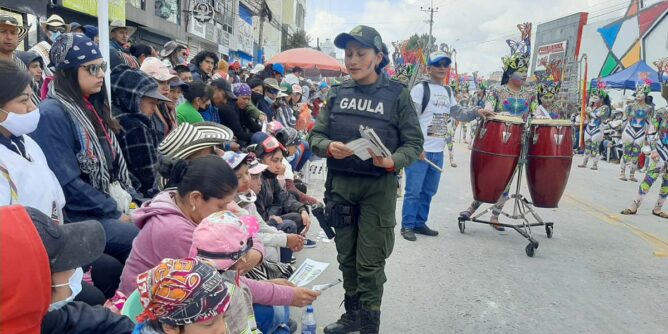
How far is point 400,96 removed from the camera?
3504 millimetres

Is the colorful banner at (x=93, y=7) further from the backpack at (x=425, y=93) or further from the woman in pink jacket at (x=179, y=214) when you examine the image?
the woman in pink jacket at (x=179, y=214)

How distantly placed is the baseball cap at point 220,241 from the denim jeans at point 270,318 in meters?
0.67

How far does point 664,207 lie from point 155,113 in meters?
8.89

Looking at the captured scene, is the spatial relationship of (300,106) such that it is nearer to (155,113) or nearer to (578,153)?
(155,113)

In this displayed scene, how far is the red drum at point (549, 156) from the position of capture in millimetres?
5891

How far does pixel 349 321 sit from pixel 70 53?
2.60 meters

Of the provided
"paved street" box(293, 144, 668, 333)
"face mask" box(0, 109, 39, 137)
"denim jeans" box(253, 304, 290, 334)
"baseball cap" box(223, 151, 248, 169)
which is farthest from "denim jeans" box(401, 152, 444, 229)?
"face mask" box(0, 109, 39, 137)

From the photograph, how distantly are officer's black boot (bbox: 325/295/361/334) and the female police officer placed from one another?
13 mm

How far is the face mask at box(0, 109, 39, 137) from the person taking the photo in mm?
2471

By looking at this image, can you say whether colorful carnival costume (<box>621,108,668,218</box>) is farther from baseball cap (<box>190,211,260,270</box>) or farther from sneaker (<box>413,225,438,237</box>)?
baseball cap (<box>190,211,260,270</box>)

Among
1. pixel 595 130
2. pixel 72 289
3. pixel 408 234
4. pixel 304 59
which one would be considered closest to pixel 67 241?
Answer: pixel 72 289

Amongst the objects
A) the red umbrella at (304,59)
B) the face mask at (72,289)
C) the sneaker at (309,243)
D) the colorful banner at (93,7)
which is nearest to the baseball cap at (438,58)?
the sneaker at (309,243)

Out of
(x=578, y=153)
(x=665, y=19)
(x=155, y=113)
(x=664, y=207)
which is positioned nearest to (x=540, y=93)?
(x=664, y=207)

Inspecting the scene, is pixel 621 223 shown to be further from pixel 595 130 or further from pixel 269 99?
pixel 595 130
